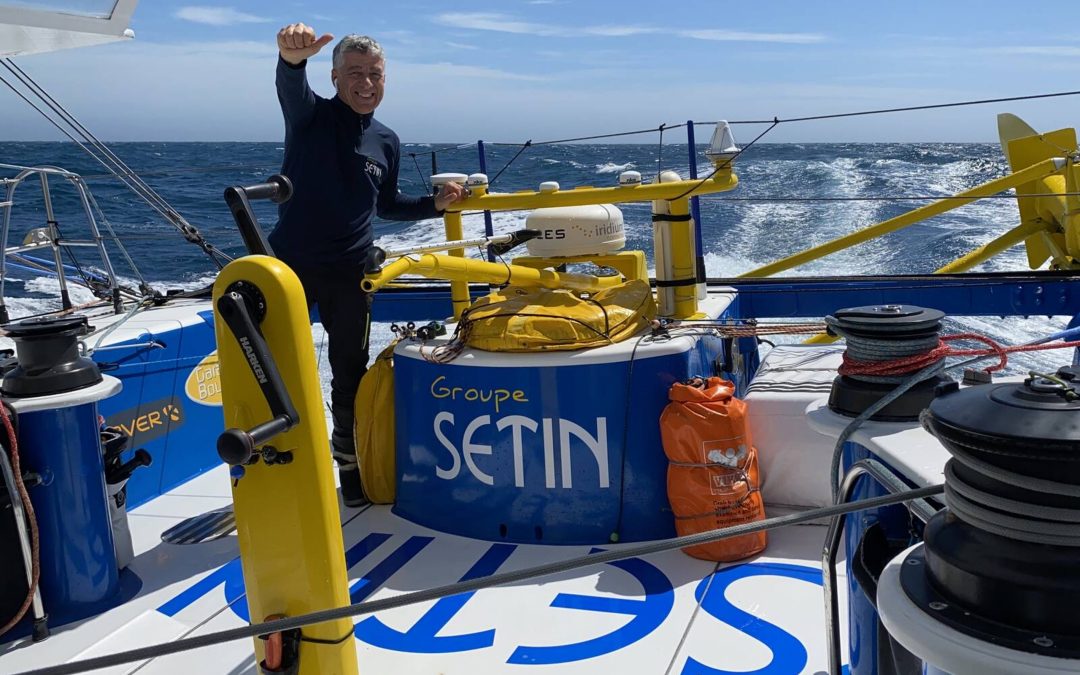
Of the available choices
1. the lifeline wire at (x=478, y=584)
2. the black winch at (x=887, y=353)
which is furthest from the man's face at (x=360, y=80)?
the lifeline wire at (x=478, y=584)

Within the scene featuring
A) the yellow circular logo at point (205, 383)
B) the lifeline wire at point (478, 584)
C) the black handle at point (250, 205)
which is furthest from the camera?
the yellow circular logo at point (205, 383)

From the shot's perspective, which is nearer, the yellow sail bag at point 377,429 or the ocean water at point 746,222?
the yellow sail bag at point 377,429

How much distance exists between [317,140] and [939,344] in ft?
7.49

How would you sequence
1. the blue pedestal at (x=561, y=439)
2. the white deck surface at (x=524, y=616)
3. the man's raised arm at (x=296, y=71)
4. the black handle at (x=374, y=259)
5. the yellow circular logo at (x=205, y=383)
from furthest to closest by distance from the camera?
the yellow circular logo at (x=205, y=383)
the blue pedestal at (x=561, y=439)
the black handle at (x=374, y=259)
the man's raised arm at (x=296, y=71)
the white deck surface at (x=524, y=616)

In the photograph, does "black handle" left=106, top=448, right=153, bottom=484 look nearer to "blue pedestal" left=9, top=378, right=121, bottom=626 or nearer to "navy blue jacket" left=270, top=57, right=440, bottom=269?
"blue pedestal" left=9, top=378, right=121, bottom=626

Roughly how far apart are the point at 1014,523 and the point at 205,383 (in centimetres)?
401

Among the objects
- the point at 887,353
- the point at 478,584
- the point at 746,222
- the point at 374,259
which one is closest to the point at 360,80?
the point at 374,259

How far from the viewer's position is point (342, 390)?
3.75 m

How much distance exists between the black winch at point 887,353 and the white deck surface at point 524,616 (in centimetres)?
95

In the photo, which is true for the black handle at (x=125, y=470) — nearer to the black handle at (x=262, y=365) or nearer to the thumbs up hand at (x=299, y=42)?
the thumbs up hand at (x=299, y=42)

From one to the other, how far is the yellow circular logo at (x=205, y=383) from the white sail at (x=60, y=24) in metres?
1.56

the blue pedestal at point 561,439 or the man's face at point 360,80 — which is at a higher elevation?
the man's face at point 360,80

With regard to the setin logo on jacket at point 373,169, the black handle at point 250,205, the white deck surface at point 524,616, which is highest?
the setin logo on jacket at point 373,169

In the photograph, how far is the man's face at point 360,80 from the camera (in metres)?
3.34
